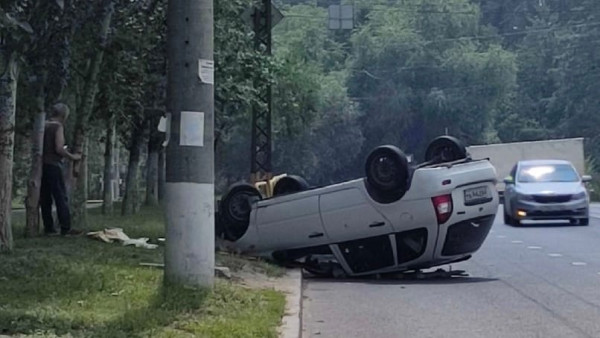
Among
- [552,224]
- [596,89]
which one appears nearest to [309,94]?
[552,224]

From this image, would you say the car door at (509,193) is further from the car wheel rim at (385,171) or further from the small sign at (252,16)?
the car wheel rim at (385,171)

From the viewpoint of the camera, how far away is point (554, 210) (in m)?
28.8

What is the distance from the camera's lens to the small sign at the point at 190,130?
11.0 m

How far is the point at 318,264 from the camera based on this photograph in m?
16.3

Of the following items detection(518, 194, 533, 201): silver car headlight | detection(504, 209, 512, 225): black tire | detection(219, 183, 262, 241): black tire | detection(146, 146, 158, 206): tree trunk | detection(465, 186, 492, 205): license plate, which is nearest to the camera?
detection(465, 186, 492, 205): license plate

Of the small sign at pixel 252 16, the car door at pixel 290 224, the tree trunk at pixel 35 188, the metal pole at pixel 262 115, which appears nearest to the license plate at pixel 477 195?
the car door at pixel 290 224

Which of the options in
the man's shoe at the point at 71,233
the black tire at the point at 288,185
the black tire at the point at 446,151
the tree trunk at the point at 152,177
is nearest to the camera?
the man's shoe at the point at 71,233

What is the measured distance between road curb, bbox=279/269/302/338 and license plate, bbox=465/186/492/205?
7.75 ft

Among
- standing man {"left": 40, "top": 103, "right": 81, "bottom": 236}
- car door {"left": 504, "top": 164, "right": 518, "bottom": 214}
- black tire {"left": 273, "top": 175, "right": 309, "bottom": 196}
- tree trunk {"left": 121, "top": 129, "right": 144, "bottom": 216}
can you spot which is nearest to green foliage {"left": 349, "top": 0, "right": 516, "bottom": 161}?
tree trunk {"left": 121, "top": 129, "right": 144, "bottom": 216}

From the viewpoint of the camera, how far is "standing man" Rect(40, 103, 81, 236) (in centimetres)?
1567

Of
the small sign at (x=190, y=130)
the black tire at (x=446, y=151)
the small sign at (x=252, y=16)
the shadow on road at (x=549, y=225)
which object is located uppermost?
the small sign at (x=252, y=16)

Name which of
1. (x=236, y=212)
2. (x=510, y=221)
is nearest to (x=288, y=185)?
(x=236, y=212)

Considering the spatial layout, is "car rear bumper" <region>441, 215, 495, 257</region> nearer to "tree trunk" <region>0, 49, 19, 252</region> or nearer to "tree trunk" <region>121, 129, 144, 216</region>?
"tree trunk" <region>0, 49, 19, 252</region>

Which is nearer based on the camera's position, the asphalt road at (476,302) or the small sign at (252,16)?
the asphalt road at (476,302)
